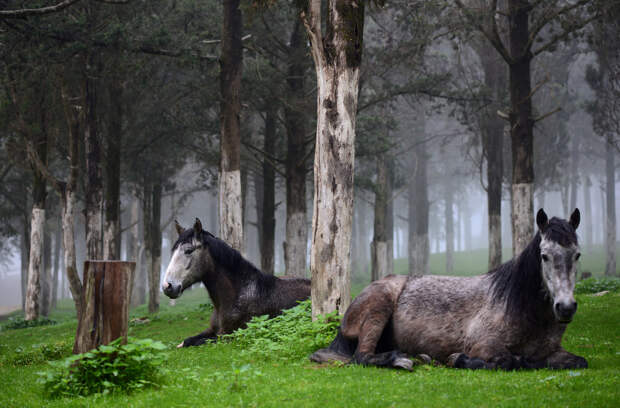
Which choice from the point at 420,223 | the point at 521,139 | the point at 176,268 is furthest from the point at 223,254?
the point at 420,223

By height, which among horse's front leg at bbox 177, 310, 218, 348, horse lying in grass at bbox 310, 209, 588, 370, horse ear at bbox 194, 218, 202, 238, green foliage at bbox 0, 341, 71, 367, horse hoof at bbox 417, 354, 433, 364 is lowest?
green foliage at bbox 0, 341, 71, 367

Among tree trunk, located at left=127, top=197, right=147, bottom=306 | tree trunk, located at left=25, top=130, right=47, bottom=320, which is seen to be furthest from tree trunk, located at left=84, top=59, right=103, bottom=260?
tree trunk, located at left=127, top=197, right=147, bottom=306

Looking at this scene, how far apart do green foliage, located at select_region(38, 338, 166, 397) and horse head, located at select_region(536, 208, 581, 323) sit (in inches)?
186

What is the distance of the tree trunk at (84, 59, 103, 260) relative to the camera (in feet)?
75.3

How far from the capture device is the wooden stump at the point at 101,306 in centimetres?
756

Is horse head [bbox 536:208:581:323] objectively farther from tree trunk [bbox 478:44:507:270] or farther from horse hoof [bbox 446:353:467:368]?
tree trunk [bbox 478:44:507:270]

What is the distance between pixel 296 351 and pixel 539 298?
12.9 feet

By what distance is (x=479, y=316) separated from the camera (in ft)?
27.4

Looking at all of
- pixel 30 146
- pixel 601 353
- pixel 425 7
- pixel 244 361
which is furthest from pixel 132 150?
pixel 601 353

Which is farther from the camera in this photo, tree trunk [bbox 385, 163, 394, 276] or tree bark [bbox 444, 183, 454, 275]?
tree bark [bbox 444, 183, 454, 275]

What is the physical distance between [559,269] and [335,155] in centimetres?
531

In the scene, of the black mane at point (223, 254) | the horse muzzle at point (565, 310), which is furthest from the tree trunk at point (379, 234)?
the horse muzzle at point (565, 310)

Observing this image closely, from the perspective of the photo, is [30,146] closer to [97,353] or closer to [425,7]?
[425,7]

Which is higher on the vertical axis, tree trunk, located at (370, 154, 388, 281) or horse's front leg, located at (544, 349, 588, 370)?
tree trunk, located at (370, 154, 388, 281)
